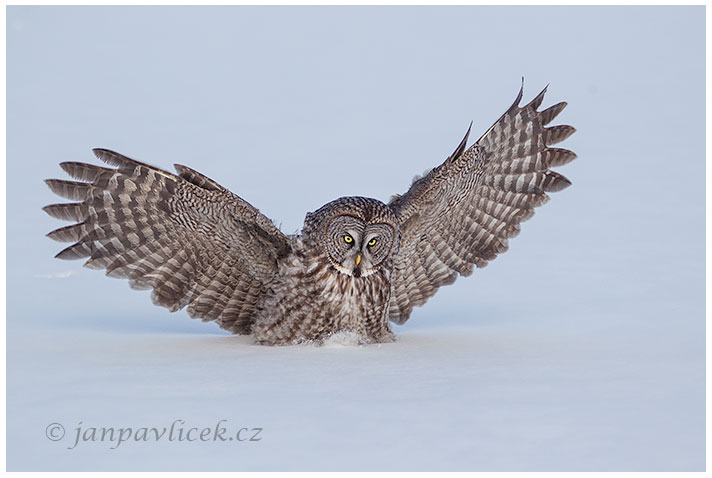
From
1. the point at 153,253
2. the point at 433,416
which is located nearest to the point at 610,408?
the point at 433,416

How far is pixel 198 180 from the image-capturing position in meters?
6.14

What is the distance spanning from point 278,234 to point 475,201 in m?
1.58

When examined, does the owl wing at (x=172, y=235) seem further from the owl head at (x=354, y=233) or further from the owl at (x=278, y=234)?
the owl head at (x=354, y=233)

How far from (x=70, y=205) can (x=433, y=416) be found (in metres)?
2.82

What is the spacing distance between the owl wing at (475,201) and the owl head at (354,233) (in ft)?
1.26

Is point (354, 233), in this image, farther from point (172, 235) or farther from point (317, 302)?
point (172, 235)

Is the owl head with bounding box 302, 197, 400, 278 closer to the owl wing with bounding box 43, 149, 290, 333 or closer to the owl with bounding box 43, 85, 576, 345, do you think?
the owl with bounding box 43, 85, 576, 345

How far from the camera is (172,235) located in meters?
6.44

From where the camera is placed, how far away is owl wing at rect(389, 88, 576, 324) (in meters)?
6.75

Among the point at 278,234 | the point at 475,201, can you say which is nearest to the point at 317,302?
the point at 278,234

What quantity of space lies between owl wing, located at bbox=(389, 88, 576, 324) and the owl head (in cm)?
38

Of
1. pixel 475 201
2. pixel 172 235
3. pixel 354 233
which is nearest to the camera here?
pixel 354 233

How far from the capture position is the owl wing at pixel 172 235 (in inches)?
242

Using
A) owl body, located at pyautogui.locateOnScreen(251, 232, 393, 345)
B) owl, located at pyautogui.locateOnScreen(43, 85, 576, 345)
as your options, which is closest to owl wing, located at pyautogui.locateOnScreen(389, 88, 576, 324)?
owl, located at pyautogui.locateOnScreen(43, 85, 576, 345)
